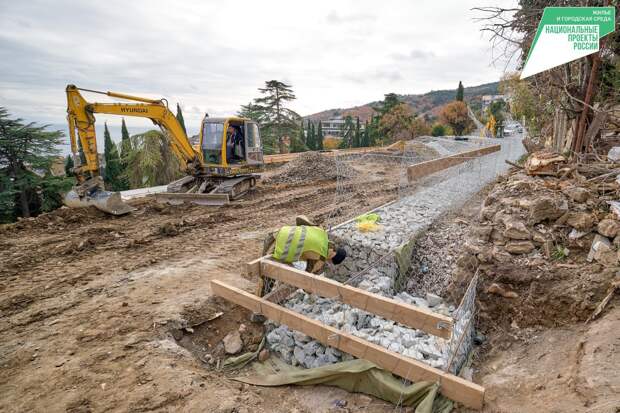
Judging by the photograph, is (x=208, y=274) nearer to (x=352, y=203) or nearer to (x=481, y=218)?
(x=481, y=218)

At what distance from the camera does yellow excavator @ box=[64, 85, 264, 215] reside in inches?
A: 360

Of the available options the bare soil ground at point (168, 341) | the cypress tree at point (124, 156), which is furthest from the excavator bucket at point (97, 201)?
the cypress tree at point (124, 156)

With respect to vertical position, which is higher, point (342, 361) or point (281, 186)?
point (281, 186)

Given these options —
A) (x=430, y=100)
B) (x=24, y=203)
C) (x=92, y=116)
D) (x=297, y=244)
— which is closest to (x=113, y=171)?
(x=24, y=203)

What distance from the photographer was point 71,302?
16.3 feet

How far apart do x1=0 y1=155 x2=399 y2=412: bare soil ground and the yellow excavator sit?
842mm

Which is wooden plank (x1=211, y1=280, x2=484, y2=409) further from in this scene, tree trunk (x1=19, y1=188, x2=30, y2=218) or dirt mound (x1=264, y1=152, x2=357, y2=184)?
tree trunk (x1=19, y1=188, x2=30, y2=218)

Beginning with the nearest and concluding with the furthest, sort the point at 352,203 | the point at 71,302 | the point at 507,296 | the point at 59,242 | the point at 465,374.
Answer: the point at 465,374 → the point at 507,296 → the point at 71,302 → the point at 59,242 → the point at 352,203

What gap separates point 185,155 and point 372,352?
983 centimetres

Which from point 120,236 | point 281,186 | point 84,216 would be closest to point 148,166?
point 281,186

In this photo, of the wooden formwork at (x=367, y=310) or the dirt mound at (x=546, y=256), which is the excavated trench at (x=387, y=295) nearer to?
the wooden formwork at (x=367, y=310)

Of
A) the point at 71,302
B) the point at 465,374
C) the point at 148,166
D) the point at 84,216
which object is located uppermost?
the point at 148,166

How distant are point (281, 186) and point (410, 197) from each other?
23.5 feet

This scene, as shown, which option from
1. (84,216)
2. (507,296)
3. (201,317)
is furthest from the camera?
(84,216)
